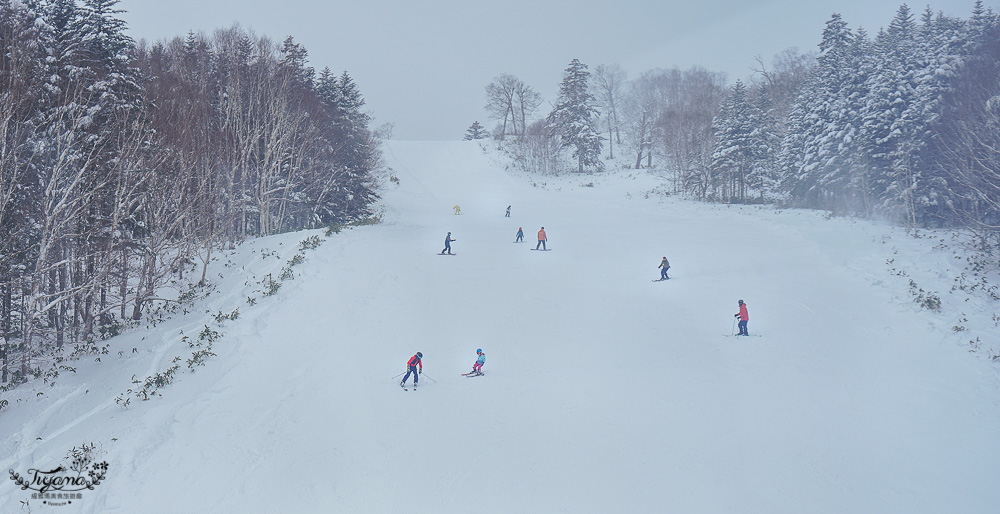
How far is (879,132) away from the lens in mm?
29031

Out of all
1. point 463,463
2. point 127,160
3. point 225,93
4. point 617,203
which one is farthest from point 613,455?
point 617,203

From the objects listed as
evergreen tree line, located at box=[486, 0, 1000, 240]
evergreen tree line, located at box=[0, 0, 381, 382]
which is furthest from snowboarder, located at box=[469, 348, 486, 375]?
evergreen tree line, located at box=[486, 0, 1000, 240]

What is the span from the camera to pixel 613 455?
10438 mm

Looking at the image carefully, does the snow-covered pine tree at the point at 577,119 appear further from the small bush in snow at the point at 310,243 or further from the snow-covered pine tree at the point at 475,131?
the small bush in snow at the point at 310,243

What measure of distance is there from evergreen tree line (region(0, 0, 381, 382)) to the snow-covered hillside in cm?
288

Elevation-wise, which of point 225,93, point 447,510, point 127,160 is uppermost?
point 225,93

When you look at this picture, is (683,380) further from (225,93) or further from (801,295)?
(225,93)

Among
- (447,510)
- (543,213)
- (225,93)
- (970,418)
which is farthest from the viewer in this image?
(543,213)

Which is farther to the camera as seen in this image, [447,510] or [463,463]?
[463,463]

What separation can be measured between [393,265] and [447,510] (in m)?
15.8

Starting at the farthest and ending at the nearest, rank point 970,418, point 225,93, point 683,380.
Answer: point 225,93, point 683,380, point 970,418

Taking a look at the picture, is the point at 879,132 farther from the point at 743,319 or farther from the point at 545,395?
the point at 545,395

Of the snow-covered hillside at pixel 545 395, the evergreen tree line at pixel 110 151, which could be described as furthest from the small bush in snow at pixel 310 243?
the evergreen tree line at pixel 110 151

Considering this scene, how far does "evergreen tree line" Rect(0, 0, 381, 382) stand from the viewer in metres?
14.2
